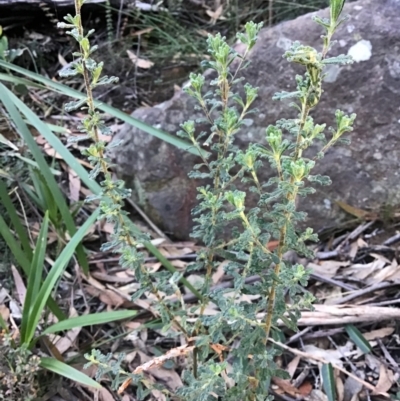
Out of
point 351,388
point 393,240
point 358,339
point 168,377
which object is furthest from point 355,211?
point 168,377

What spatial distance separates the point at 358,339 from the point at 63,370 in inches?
26.0

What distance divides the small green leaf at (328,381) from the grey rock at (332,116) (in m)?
0.43

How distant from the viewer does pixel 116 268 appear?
59.9 inches

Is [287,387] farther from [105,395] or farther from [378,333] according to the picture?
[105,395]

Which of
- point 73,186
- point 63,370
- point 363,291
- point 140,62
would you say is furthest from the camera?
point 140,62

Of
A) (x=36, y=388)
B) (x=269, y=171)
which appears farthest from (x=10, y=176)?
(x=269, y=171)

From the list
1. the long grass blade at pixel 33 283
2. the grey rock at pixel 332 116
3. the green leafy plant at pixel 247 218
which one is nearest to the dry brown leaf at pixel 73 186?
the grey rock at pixel 332 116

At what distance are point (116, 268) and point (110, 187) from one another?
0.66m

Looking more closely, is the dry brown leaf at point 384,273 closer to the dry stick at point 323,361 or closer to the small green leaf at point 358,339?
the small green leaf at point 358,339

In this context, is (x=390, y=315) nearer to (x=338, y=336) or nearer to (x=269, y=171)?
(x=338, y=336)

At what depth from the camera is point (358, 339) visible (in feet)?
4.08

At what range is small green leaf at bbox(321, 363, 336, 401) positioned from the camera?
3.76ft

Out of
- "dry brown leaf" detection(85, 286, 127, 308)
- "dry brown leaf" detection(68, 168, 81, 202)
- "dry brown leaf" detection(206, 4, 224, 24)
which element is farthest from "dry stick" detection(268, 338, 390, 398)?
"dry brown leaf" detection(206, 4, 224, 24)

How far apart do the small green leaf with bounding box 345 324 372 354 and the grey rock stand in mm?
324
